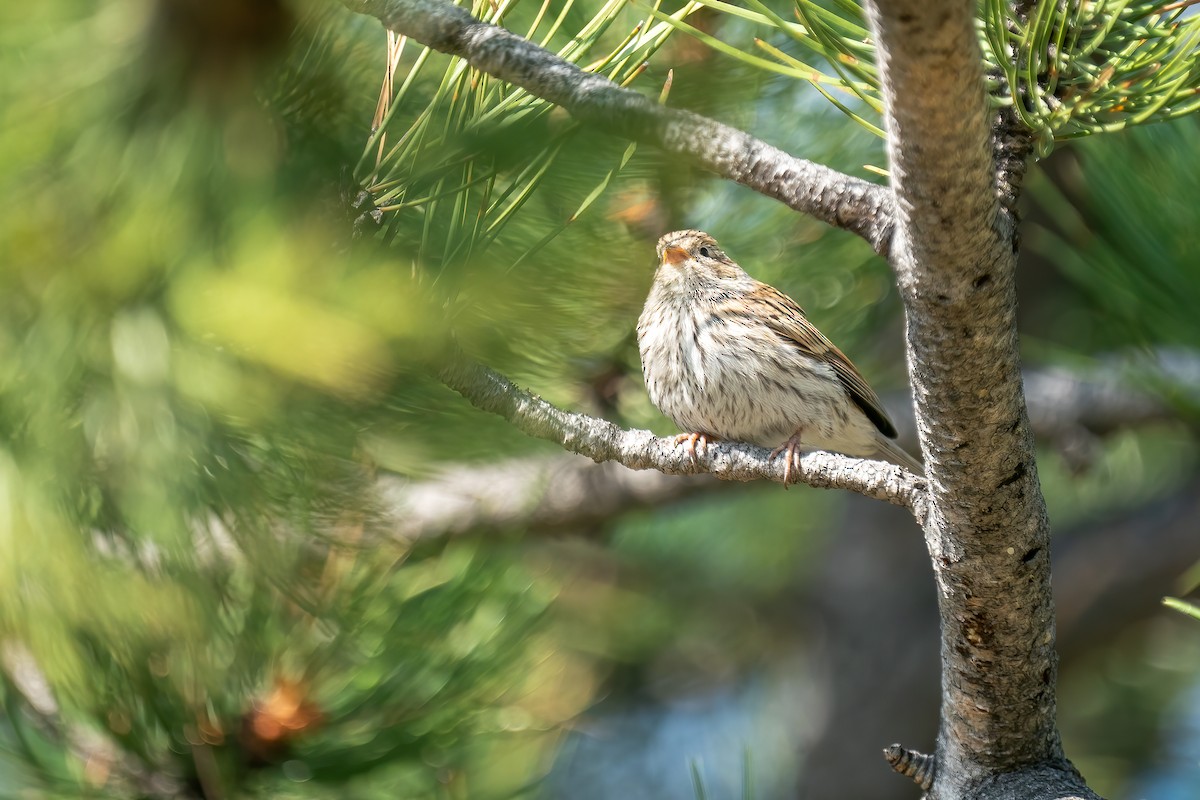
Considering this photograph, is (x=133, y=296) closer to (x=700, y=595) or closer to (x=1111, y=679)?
(x=700, y=595)

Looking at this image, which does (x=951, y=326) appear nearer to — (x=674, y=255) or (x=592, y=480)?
(x=674, y=255)

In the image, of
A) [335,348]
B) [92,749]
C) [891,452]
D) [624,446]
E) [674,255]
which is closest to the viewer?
[335,348]

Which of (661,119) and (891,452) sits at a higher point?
(661,119)

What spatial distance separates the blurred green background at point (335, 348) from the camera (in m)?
1.20

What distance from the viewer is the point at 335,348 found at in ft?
3.53

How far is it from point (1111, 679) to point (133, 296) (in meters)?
4.50

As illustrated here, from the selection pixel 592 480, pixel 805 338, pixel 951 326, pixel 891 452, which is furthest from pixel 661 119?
pixel 592 480

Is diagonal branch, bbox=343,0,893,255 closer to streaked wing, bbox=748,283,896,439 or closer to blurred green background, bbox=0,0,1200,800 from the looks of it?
blurred green background, bbox=0,0,1200,800

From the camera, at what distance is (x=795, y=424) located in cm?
263

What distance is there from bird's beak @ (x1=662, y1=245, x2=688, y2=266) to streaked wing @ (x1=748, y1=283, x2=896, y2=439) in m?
0.26

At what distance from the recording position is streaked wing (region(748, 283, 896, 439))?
8.97ft

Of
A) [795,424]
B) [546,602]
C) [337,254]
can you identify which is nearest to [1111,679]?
[795,424]

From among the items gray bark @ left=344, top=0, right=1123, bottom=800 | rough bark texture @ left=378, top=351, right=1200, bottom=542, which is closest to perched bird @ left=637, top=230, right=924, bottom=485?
rough bark texture @ left=378, top=351, right=1200, bottom=542

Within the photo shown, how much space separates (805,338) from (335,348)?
1.82 metres
